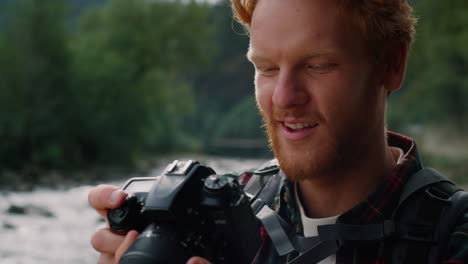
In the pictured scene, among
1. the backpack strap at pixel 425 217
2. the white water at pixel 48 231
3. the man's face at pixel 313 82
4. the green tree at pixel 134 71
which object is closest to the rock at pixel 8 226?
the white water at pixel 48 231

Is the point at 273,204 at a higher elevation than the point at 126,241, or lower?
lower

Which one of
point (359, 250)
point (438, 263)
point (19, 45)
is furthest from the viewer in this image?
point (19, 45)

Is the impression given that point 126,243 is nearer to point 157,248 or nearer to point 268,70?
point 157,248

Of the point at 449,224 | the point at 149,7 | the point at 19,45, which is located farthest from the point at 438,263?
the point at 149,7

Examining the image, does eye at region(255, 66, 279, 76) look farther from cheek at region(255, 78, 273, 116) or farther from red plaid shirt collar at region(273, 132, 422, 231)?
red plaid shirt collar at region(273, 132, 422, 231)

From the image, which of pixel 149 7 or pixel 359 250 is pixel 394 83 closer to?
pixel 359 250

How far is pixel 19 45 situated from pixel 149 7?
21.7ft

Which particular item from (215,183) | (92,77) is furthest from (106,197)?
(92,77)

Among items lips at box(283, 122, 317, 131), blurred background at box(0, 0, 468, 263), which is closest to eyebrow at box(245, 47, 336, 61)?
lips at box(283, 122, 317, 131)

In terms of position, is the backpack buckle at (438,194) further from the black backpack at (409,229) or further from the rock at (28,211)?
the rock at (28,211)

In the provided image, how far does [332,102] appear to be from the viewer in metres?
1.29

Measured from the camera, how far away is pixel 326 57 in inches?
50.2

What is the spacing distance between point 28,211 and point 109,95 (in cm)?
858

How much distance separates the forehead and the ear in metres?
0.14
